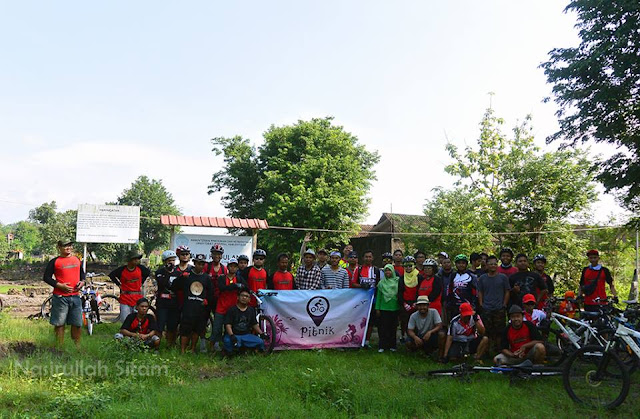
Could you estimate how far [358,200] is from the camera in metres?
28.9

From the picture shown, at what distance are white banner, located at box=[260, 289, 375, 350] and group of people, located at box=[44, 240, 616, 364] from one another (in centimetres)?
27

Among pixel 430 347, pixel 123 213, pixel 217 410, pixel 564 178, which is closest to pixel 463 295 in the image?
pixel 430 347

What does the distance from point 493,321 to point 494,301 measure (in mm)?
356

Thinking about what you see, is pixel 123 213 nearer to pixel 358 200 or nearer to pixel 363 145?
pixel 358 200

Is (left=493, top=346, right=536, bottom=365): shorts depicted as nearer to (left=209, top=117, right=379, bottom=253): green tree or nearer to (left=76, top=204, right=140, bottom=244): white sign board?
(left=76, top=204, right=140, bottom=244): white sign board

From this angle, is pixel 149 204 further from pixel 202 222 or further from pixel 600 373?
pixel 600 373

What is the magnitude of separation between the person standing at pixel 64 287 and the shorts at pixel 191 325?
1.73 m

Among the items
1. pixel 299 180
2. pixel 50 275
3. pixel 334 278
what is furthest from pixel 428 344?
pixel 299 180

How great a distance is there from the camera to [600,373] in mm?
5484

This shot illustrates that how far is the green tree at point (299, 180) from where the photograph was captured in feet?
90.6

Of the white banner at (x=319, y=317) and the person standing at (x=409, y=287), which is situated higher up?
the person standing at (x=409, y=287)

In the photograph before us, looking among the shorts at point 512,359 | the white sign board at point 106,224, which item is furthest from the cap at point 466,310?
the white sign board at point 106,224

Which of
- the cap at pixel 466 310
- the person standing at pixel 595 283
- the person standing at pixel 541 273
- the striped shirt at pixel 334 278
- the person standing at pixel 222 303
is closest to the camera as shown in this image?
the cap at pixel 466 310

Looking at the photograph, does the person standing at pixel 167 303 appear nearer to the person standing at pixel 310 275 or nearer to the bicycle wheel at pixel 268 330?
the bicycle wheel at pixel 268 330
